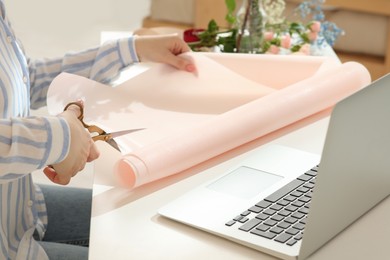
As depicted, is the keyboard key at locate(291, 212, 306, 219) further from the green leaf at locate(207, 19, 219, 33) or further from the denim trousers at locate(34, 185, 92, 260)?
the green leaf at locate(207, 19, 219, 33)

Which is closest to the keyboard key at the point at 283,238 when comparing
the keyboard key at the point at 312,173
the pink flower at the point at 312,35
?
the keyboard key at the point at 312,173

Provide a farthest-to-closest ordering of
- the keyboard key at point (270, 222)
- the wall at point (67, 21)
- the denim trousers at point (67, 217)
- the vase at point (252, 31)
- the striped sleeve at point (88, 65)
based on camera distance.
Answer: the wall at point (67, 21) → the vase at point (252, 31) → the striped sleeve at point (88, 65) → the denim trousers at point (67, 217) → the keyboard key at point (270, 222)

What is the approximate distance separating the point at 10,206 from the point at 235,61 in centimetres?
59

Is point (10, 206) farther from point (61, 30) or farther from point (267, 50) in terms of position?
point (61, 30)

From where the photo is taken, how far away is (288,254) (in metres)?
1.00

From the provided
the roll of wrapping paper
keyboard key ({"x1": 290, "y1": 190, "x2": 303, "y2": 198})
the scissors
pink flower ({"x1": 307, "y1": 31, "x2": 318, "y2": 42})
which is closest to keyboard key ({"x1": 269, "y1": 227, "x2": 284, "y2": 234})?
keyboard key ({"x1": 290, "y1": 190, "x2": 303, "y2": 198})

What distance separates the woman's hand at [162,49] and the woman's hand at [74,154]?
1.42 feet

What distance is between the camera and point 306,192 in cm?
116

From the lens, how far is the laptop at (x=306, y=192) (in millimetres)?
956

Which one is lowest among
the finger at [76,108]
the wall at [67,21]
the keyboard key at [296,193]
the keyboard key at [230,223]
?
the wall at [67,21]

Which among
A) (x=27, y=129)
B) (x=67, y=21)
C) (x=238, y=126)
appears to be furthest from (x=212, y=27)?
(x=67, y=21)

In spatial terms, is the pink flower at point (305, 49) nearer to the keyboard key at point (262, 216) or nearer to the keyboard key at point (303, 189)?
the keyboard key at point (303, 189)

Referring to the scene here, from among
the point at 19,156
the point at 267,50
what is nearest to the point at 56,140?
the point at 19,156

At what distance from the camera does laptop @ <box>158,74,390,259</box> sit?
96cm
